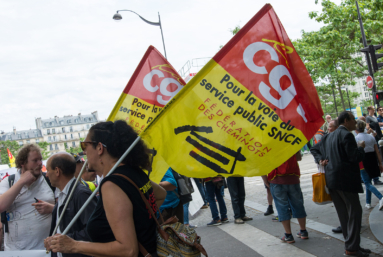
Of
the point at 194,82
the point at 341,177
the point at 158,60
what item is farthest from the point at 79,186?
the point at 341,177

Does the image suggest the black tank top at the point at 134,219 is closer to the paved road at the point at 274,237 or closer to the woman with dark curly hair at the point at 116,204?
the woman with dark curly hair at the point at 116,204

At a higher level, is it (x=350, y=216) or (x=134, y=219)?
(x=134, y=219)

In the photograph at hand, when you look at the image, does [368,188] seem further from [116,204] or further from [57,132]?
[57,132]

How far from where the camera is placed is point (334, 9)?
19.8m

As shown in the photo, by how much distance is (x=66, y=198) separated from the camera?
2.87 m

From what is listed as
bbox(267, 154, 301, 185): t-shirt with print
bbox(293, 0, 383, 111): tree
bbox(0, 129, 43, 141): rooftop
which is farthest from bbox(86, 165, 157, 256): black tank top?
bbox(0, 129, 43, 141): rooftop

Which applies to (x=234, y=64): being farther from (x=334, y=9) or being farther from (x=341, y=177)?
(x=334, y=9)

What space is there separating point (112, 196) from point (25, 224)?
1.92 metres

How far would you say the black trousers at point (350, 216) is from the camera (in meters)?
4.28

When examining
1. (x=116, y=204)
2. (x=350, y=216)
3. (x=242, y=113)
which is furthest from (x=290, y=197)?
(x=116, y=204)

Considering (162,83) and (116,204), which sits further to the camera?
(162,83)

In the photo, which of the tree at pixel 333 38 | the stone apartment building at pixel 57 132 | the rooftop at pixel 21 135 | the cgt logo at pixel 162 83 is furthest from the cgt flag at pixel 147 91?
the rooftop at pixel 21 135

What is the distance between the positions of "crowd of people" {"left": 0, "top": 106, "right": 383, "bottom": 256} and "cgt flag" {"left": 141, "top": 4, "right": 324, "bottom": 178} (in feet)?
1.31

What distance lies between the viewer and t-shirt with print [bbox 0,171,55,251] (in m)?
3.34
